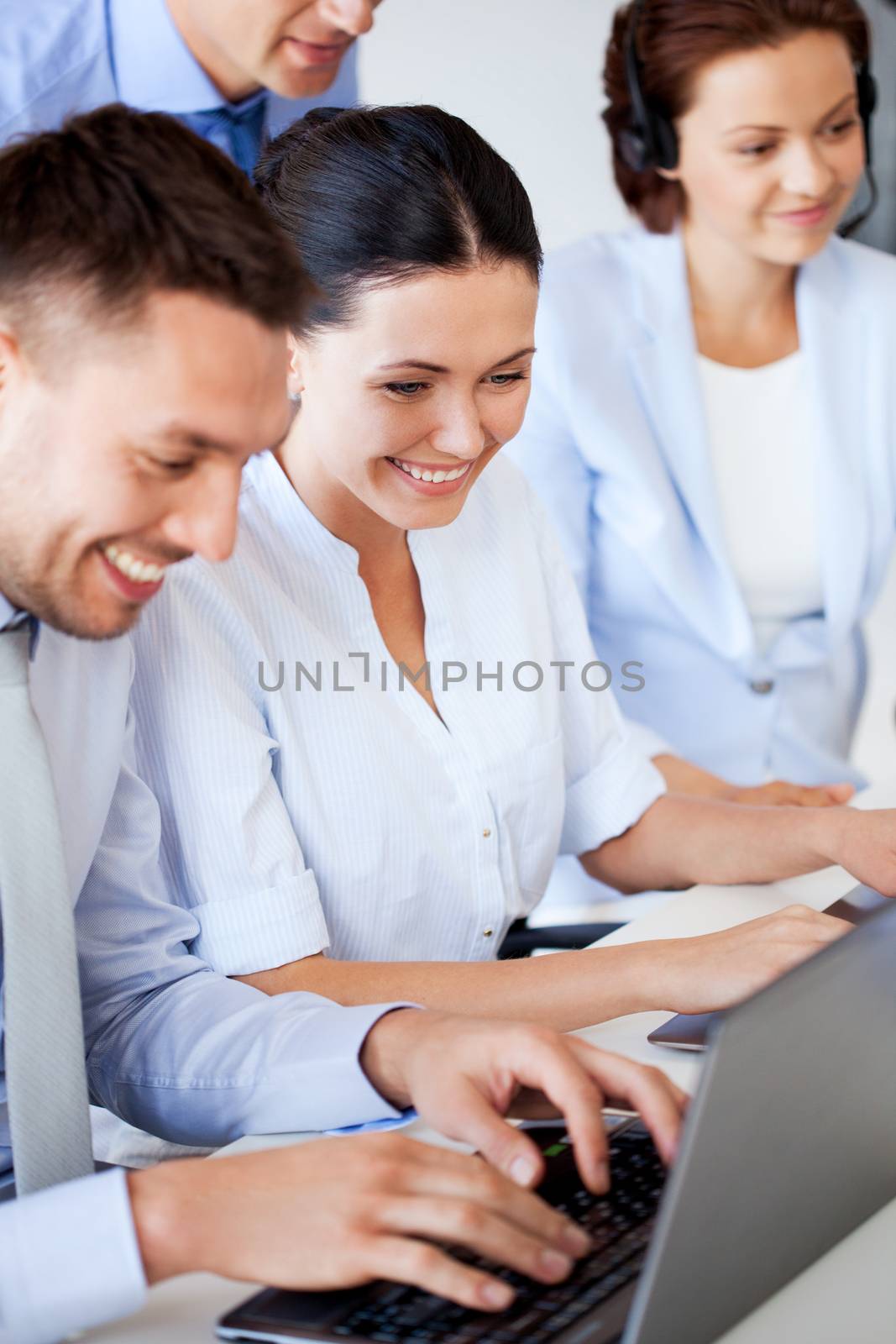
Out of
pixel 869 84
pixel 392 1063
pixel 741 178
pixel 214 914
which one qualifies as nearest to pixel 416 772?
pixel 214 914

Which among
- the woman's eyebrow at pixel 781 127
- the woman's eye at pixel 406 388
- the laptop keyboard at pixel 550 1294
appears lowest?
the laptop keyboard at pixel 550 1294

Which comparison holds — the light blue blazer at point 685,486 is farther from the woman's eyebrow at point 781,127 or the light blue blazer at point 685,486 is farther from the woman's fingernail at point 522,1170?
the woman's fingernail at point 522,1170

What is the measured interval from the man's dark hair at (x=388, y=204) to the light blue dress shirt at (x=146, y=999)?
0.39 m

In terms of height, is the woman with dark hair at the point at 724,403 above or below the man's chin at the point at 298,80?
below

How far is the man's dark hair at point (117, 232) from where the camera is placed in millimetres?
893

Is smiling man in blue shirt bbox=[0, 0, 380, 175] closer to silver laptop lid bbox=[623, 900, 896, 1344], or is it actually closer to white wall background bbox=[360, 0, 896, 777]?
white wall background bbox=[360, 0, 896, 777]

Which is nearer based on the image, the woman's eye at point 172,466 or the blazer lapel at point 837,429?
the woman's eye at point 172,466

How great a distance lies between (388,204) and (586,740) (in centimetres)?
60

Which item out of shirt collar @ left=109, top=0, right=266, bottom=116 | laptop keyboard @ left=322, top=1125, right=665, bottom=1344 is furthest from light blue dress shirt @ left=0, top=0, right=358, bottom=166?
laptop keyboard @ left=322, top=1125, right=665, bottom=1344

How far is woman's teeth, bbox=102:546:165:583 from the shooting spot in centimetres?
97

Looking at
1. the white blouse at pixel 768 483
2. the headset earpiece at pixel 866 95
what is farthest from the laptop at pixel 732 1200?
the headset earpiece at pixel 866 95

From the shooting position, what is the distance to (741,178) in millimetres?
1970

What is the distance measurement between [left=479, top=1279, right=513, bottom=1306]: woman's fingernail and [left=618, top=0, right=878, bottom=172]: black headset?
164 centimetres

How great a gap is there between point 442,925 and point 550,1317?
2.19 feet
